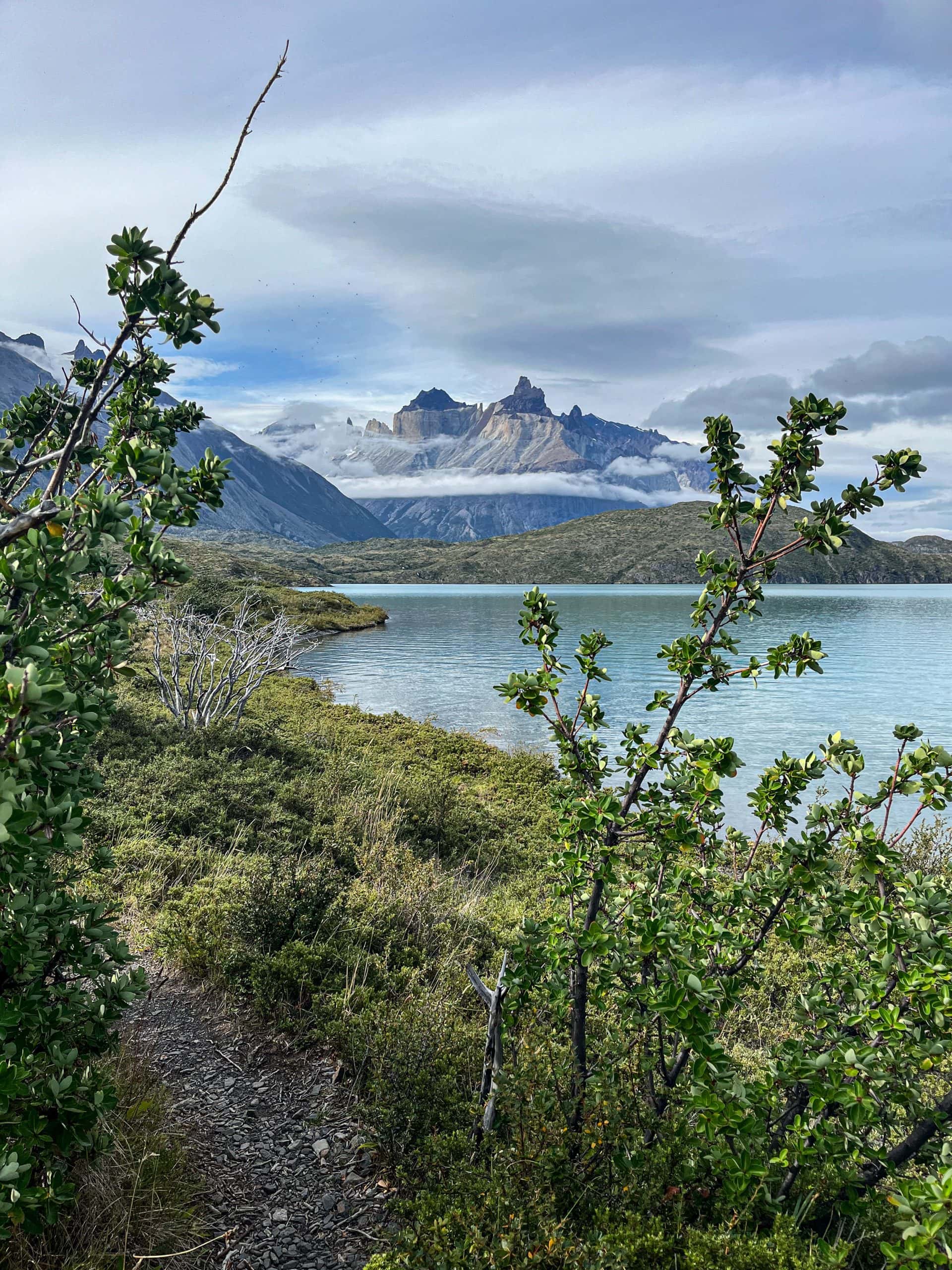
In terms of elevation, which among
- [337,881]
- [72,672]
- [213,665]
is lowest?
[337,881]

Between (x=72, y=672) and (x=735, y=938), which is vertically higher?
(x=72, y=672)

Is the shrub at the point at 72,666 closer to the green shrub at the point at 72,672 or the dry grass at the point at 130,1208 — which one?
the green shrub at the point at 72,672

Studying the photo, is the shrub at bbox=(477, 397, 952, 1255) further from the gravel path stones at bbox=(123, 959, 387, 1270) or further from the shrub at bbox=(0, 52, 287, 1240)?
the shrub at bbox=(0, 52, 287, 1240)

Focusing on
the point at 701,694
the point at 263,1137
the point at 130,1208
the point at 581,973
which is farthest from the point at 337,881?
the point at 701,694

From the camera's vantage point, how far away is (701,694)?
33812 mm

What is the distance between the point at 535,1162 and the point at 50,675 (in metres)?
3.20

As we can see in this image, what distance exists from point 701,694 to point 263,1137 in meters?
31.8

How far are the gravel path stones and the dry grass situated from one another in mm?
201

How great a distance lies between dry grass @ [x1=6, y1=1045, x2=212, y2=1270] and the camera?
10.4 ft

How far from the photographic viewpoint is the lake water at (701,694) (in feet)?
84.0

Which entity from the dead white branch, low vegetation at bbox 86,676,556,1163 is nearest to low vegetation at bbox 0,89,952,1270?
low vegetation at bbox 86,676,556,1163

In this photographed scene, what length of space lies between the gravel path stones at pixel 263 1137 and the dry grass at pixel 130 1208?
20 cm

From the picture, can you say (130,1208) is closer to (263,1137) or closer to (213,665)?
(263,1137)

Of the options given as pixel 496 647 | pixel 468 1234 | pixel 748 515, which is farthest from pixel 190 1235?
pixel 496 647
